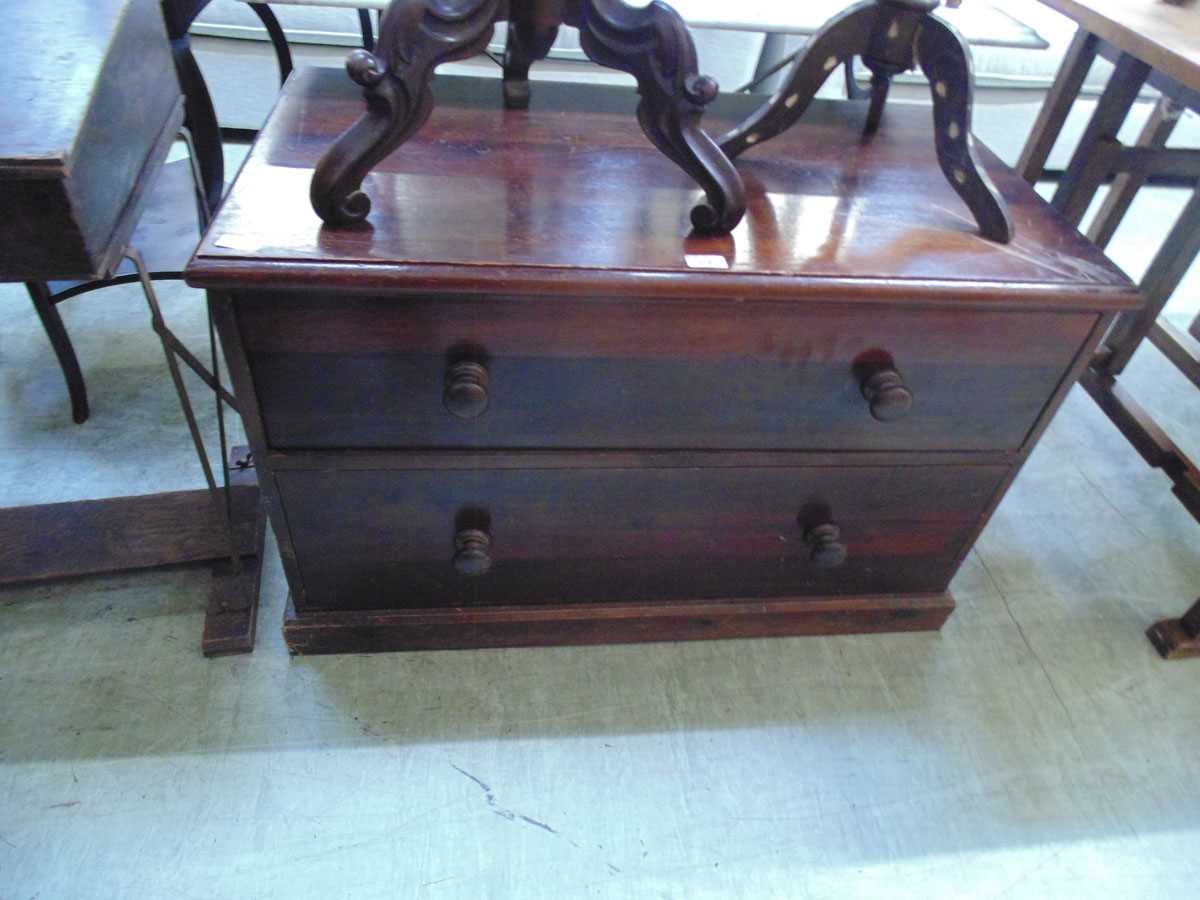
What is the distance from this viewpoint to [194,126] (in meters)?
1.46

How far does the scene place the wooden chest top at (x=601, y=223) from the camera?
0.81 meters

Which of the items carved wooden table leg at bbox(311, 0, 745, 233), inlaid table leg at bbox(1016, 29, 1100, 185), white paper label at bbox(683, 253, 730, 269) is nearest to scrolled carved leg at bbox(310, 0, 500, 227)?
carved wooden table leg at bbox(311, 0, 745, 233)

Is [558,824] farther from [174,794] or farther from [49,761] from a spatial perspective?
[49,761]

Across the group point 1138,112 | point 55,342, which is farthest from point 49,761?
point 1138,112

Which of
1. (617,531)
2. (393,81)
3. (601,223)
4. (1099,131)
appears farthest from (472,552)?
(1099,131)

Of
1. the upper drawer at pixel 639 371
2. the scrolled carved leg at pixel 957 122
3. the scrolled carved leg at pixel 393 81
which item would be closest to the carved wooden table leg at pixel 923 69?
the scrolled carved leg at pixel 957 122

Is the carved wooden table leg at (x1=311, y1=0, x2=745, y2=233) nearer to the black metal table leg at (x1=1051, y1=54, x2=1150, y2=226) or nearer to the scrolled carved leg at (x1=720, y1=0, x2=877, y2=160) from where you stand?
the scrolled carved leg at (x1=720, y1=0, x2=877, y2=160)

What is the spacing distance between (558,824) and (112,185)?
0.88m

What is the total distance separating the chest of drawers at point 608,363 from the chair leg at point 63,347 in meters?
0.62

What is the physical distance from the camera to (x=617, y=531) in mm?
1108

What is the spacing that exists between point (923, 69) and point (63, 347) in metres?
1.39

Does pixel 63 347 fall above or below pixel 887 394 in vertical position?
below

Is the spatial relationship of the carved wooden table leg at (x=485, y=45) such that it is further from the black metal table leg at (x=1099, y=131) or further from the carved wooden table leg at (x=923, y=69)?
the black metal table leg at (x=1099, y=131)

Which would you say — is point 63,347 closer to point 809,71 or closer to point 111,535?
point 111,535
